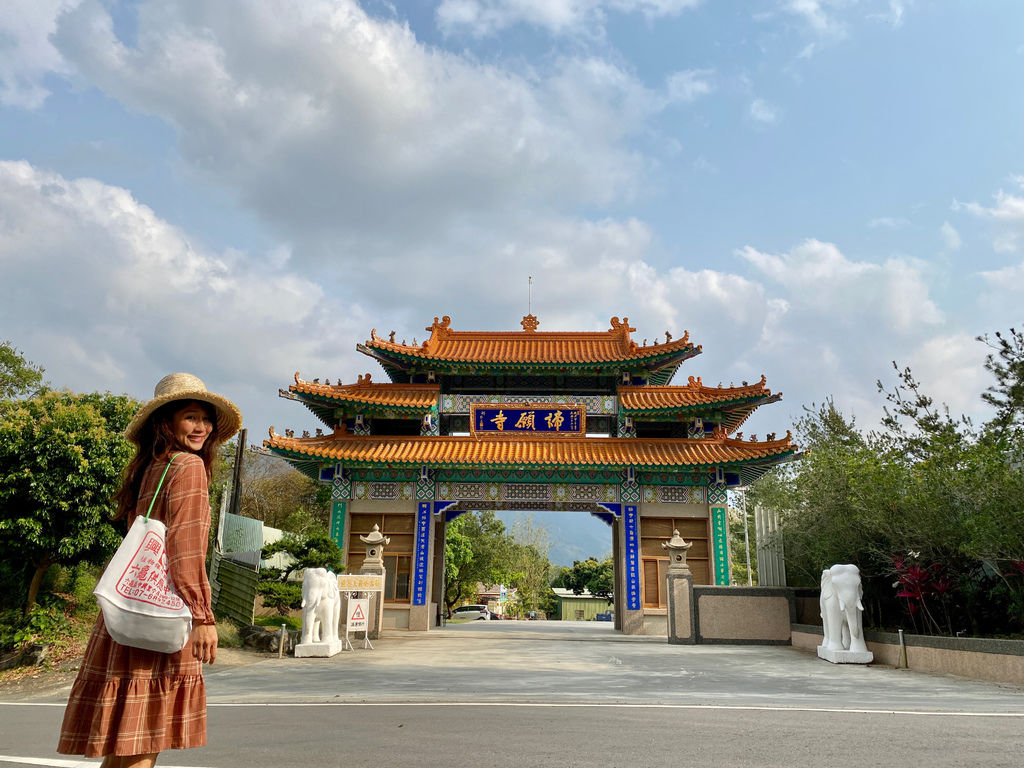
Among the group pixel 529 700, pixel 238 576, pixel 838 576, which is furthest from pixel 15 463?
pixel 838 576

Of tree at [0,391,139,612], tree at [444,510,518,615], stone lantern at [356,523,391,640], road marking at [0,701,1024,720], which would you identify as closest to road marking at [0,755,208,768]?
road marking at [0,701,1024,720]

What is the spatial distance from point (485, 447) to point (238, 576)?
24.0ft

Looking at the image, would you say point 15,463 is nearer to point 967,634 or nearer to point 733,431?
point 967,634

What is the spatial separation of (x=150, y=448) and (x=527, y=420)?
17335 mm

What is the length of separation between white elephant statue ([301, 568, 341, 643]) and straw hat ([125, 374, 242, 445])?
31.0ft

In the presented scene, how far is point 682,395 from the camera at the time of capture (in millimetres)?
20625

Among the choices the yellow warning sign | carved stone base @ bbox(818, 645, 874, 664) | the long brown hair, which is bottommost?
carved stone base @ bbox(818, 645, 874, 664)

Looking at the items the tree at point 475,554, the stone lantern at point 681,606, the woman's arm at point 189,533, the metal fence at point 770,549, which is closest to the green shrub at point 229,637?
the stone lantern at point 681,606

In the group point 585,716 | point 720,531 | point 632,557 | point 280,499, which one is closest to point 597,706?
point 585,716

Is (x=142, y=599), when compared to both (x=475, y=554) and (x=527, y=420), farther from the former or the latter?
(x=475, y=554)

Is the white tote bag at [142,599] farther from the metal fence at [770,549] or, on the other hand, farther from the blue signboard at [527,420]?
the blue signboard at [527,420]

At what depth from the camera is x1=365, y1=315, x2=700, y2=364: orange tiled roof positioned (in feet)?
67.4

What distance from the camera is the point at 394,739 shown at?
5055 millimetres

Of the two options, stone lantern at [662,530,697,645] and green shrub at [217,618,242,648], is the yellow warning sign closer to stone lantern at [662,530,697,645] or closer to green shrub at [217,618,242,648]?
green shrub at [217,618,242,648]
